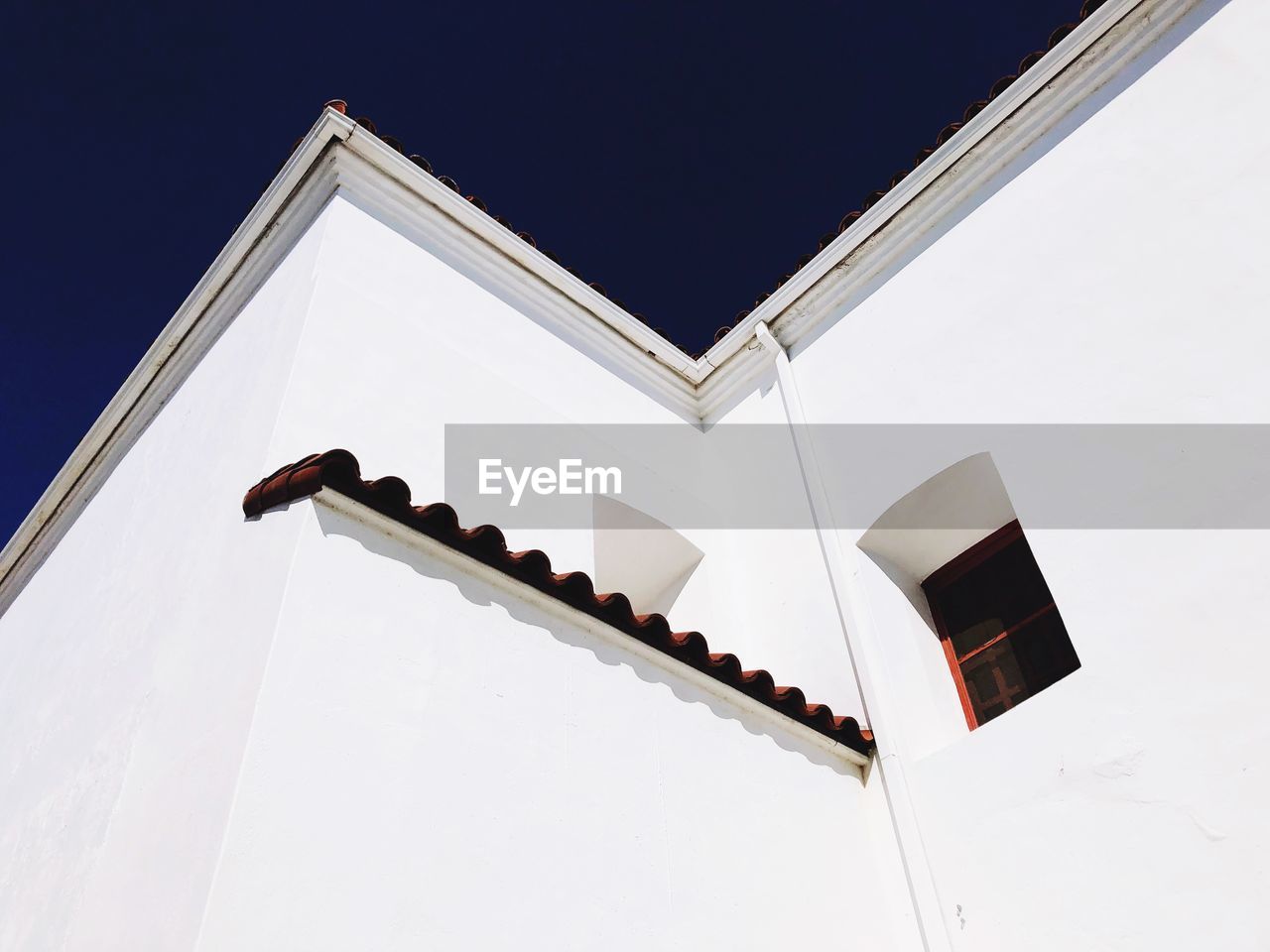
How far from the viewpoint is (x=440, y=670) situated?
3.42 meters

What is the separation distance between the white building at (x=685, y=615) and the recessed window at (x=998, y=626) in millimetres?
A: 23

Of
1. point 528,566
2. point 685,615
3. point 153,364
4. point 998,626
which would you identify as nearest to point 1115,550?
point 998,626

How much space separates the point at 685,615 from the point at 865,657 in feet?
4.97

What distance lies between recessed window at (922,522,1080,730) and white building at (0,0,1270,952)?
23 mm

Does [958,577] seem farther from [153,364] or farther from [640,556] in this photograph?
[153,364]

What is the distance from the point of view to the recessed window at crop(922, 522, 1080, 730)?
4.96 metres

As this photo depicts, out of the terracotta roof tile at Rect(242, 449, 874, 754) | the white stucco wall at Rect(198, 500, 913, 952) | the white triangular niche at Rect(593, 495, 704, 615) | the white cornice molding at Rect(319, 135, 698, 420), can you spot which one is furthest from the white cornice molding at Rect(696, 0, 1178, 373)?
the white stucco wall at Rect(198, 500, 913, 952)

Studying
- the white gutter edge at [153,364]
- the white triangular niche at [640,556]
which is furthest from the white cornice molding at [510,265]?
the white triangular niche at [640,556]

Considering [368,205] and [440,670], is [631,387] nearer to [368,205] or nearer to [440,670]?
[368,205]

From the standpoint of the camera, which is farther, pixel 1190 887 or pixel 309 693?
pixel 1190 887

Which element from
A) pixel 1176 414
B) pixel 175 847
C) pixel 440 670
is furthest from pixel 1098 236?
pixel 175 847

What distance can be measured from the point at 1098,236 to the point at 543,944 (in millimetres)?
4299

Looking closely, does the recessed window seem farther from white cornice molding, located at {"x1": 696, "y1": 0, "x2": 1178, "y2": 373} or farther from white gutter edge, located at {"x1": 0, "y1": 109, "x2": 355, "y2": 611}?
white gutter edge, located at {"x1": 0, "y1": 109, "x2": 355, "y2": 611}

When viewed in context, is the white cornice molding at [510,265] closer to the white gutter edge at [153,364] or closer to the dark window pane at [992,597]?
the white gutter edge at [153,364]
